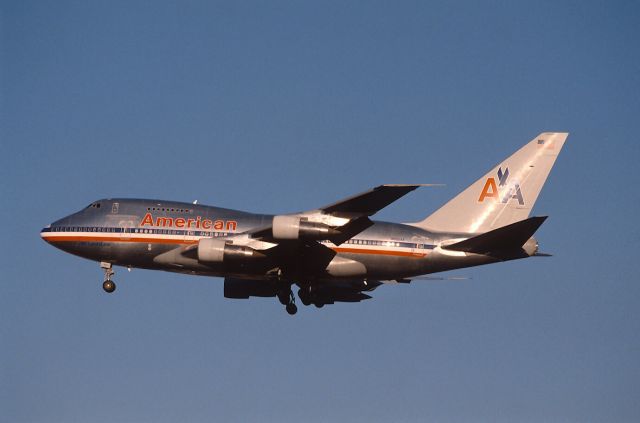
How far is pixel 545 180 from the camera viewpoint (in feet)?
151

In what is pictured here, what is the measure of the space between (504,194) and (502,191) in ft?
0.60

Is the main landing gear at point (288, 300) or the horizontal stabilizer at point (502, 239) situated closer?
the horizontal stabilizer at point (502, 239)

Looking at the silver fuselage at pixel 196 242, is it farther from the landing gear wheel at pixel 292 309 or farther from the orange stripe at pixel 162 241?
the landing gear wheel at pixel 292 309

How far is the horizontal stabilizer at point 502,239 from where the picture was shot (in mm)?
39562

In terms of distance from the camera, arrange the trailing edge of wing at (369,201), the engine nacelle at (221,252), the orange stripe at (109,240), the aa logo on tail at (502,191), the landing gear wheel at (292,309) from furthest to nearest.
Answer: the landing gear wheel at (292,309)
the aa logo on tail at (502,191)
the orange stripe at (109,240)
the engine nacelle at (221,252)
the trailing edge of wing at (369,201)

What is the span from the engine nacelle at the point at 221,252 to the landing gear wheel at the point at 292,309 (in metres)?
4.55

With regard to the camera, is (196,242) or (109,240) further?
(109,240)

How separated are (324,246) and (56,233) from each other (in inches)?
588

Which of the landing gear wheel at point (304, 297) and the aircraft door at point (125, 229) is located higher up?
the aircraft door at point (125, 229)

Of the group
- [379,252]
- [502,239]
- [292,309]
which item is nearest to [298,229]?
[379,252]

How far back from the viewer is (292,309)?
1833 inches

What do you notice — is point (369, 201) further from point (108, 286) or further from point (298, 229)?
point (108, 286)

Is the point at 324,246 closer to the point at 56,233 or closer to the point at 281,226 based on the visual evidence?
the point at 281,226

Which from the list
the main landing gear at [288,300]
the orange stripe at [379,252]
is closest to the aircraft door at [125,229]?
the main landing gear at [288,300]
